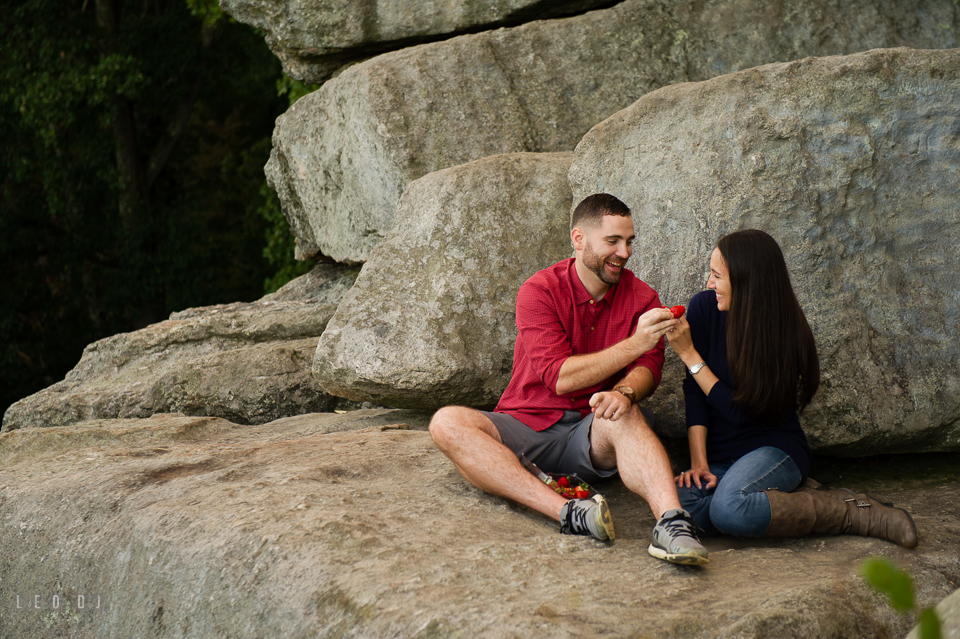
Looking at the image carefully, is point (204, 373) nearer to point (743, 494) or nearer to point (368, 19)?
point (368, 19)

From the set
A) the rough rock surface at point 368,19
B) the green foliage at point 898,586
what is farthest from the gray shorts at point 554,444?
the rough rock surface at point 368,19

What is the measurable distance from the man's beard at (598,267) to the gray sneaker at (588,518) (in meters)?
0.96

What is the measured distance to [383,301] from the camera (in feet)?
15.4

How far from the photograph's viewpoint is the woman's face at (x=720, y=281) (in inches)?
128

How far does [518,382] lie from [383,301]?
1362mm

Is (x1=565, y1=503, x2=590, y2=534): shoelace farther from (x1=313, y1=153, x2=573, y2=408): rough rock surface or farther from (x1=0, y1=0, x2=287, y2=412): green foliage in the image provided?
(x1=0, y1=0, x2=287, y2=412): green foliage

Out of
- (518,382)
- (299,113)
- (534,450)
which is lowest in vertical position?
(534,450)

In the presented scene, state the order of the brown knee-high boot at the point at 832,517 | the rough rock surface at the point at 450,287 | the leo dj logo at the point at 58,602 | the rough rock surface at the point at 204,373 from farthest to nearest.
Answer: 1. the rough rock surface at the point at 204,373
2. the rough rock surface at the point at 450,287
3. the leo dj logo at the point at 58,602
4. the brown knee-high boot at the point at 832,517

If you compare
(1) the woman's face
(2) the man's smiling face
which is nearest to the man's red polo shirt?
(2) the man's smiling face

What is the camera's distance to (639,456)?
9.87 feet

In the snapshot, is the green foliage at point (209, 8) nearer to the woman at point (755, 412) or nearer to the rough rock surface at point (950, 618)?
the woman at point (755, 412)

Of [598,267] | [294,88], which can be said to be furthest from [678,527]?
[294,88]

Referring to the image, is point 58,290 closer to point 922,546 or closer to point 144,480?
point 144,480

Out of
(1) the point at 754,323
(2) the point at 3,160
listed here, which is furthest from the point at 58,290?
(1) the point at 754,323
